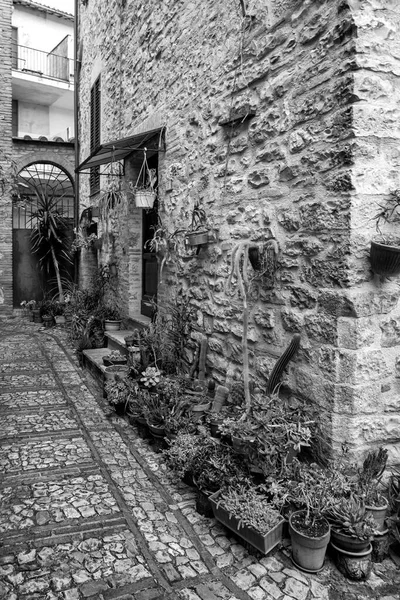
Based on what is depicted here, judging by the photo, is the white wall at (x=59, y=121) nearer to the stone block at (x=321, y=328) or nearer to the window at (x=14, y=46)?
the window at (x=14, y=46)

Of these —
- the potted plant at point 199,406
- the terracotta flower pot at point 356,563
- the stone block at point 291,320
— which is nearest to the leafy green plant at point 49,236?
the potted plant at point 199,406

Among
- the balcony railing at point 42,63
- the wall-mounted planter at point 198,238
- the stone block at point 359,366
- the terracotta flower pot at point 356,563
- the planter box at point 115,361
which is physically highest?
the balcony railing at point 42,63

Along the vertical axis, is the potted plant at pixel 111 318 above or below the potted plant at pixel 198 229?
below

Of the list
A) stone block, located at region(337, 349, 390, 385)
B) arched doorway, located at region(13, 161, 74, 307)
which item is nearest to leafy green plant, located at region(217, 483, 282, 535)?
stone block, located at region(337, 349, 390, 385)

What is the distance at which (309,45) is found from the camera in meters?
2.97

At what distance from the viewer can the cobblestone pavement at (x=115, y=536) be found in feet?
7.46

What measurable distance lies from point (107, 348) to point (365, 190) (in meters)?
5.01

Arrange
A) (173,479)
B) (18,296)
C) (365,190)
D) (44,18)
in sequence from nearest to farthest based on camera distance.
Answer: (365,190) → (173,479) → (18,296) → (44,18)

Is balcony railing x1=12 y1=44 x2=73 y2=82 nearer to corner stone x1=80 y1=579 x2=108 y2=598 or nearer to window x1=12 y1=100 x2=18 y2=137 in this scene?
window x1=12 y1=100 x2=18 y2=137

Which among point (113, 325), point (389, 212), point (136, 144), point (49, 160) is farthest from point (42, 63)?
Answer: point (389, 212)

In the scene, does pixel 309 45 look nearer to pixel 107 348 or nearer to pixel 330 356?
pixel 330 356

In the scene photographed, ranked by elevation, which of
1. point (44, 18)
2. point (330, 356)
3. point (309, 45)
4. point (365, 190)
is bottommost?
point (330, 356)

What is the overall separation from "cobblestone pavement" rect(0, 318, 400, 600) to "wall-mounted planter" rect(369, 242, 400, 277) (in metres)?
1.61

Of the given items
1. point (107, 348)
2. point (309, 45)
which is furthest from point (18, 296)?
point (309, 45)
